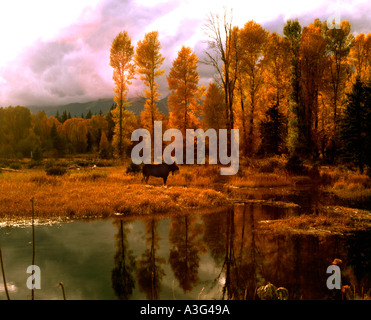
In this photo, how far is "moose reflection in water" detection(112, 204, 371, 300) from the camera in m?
5.29

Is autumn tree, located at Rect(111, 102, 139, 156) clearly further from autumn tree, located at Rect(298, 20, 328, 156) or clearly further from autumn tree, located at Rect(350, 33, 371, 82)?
autumn tree, located at Rect(350, 33, 371, 82)

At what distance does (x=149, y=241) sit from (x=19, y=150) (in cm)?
5225

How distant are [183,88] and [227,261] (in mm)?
27244

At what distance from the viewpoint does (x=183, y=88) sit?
31.6m

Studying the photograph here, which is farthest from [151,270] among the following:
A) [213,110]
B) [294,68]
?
[213,110]

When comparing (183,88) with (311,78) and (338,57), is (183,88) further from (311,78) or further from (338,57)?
(338,57)

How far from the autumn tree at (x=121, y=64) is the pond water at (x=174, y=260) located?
25134 mm

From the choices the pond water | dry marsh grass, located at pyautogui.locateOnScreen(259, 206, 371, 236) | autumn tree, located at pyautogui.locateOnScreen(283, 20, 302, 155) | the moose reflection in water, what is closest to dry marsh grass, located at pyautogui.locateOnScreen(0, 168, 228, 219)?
the pond water

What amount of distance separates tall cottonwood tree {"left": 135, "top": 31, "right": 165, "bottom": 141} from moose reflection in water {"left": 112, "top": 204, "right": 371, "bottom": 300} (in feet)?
80.3

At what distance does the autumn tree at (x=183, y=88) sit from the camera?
31.4 metres

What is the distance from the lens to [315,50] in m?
26.2

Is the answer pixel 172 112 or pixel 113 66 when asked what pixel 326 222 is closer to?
pixel 172 112

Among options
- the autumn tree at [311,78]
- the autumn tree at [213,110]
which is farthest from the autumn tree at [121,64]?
the autumn tree at [311,78]

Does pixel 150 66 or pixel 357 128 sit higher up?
pixel 150 66
